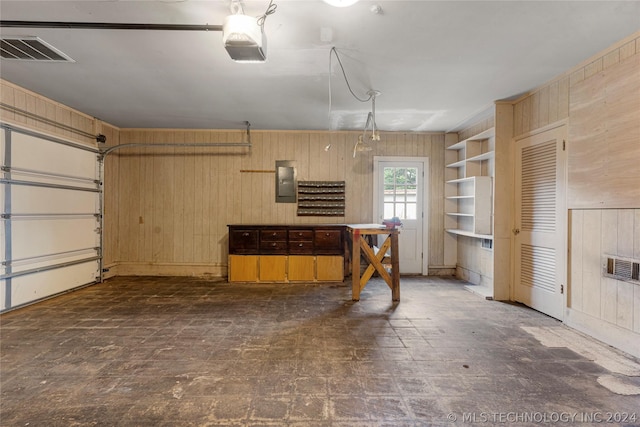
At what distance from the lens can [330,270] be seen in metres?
4.95

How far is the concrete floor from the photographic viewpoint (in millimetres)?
1781

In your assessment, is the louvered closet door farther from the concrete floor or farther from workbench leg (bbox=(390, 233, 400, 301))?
workbench leg (bbox=(390, 233, 400, 301))

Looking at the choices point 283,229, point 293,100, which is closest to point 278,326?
point 283,229

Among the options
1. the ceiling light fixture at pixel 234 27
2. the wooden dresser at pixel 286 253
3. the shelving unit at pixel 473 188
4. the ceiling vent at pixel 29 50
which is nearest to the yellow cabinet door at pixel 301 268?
the wooden dresser at pixel 286 253

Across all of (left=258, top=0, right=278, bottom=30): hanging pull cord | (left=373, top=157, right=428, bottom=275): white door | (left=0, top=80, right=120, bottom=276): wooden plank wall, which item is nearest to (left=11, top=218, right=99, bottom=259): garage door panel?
(left=0, top=80, right=120, bottom=276): wooden plank wall

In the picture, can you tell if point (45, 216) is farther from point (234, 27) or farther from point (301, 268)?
point (234, 27)

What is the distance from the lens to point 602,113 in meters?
2.76

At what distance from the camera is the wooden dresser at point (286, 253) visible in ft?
16.2

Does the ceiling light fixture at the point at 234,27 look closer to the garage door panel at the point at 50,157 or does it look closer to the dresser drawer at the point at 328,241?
the garage door panel at the point at 50,157

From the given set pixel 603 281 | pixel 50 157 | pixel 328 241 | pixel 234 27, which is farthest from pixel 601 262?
pixel 50 157

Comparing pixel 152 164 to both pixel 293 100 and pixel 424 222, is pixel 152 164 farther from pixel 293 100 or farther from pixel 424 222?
pixel 424 222

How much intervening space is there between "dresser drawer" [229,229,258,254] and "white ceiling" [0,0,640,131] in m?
1.97

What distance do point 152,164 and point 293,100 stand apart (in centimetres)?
332

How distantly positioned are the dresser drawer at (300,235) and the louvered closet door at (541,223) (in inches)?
122
